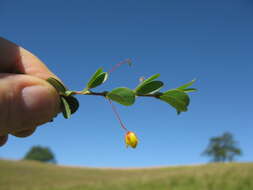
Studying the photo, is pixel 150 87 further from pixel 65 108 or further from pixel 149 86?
pixel 65 108

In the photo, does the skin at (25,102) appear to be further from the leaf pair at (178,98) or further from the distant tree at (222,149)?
the distant tree at (222,149)

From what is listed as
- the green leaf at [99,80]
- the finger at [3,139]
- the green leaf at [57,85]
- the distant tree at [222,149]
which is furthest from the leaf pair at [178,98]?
the distant tree at [222,149]

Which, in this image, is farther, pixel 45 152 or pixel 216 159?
pixel 45 152

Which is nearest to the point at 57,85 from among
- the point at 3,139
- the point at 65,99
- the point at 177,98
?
the point at 65,99

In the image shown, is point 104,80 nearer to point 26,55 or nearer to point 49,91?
point 49,91

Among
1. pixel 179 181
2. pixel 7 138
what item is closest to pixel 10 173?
pixel 179 181
